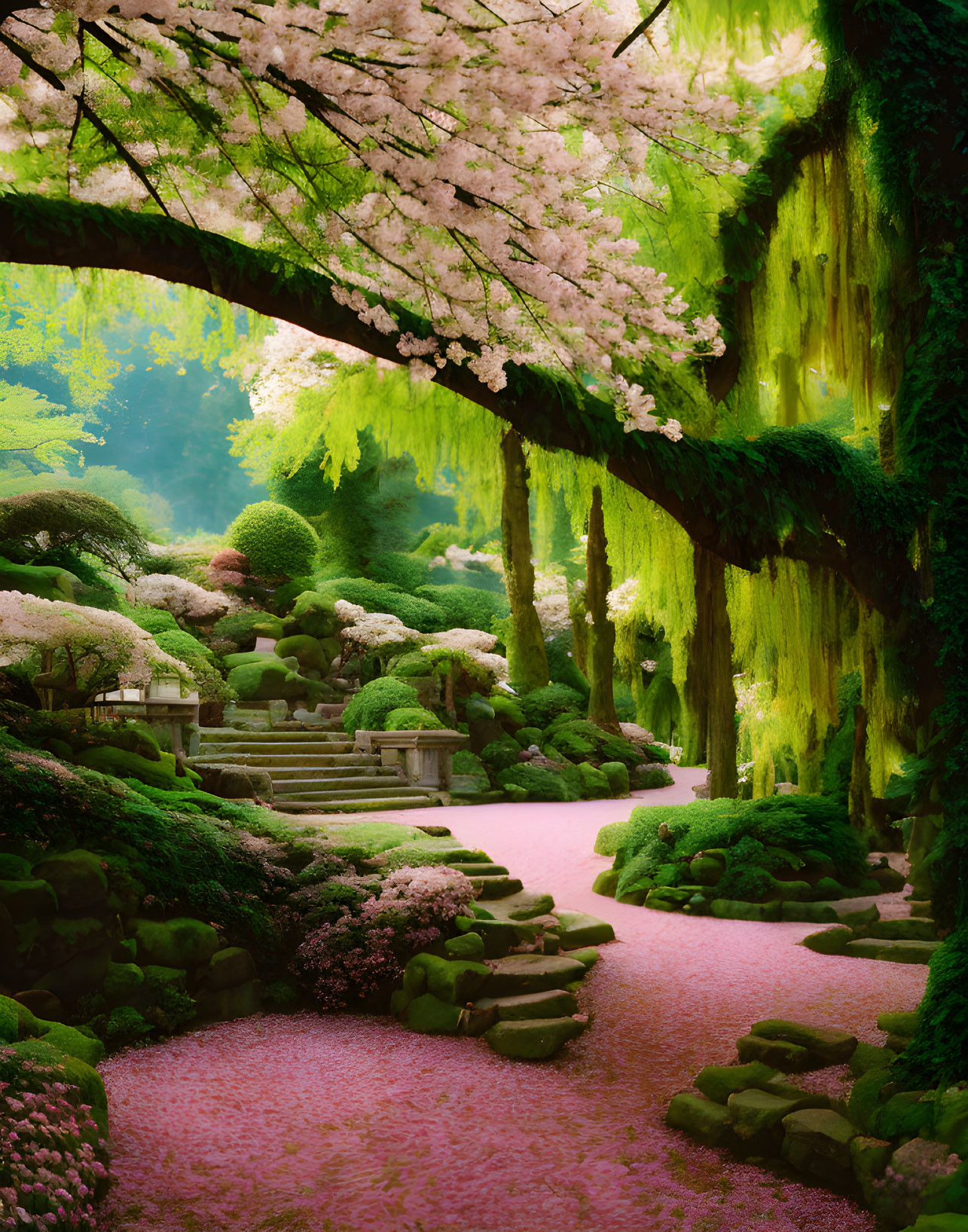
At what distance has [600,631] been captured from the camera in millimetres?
14570

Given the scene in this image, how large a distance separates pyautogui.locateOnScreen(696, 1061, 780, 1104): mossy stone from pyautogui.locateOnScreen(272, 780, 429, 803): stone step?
650 cm

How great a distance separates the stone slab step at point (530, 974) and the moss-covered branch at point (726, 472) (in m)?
2.73

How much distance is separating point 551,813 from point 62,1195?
9.03 metres

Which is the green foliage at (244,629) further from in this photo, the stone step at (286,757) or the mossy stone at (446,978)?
the mossy stone at (446,978)

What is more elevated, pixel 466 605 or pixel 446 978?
pixel 466 605

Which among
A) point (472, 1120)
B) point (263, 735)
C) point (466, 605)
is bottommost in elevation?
point (472, 1120)

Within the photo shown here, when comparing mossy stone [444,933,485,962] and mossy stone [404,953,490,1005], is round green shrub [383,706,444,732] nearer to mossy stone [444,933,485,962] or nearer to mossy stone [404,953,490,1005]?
mossy stone [444,933,485,962]

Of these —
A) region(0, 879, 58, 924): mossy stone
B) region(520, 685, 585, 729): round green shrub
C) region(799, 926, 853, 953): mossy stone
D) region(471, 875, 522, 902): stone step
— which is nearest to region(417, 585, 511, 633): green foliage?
region(520, 685, 585, 729): round green shrub

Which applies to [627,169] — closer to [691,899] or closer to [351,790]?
[691,899]

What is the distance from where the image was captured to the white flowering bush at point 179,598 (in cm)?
1462

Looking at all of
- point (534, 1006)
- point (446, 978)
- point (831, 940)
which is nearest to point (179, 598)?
point (446, 978)

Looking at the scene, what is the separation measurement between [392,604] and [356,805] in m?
8.32

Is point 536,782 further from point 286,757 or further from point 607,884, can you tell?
point 607,884

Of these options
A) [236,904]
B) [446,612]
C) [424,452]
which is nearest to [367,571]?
[446,612]
